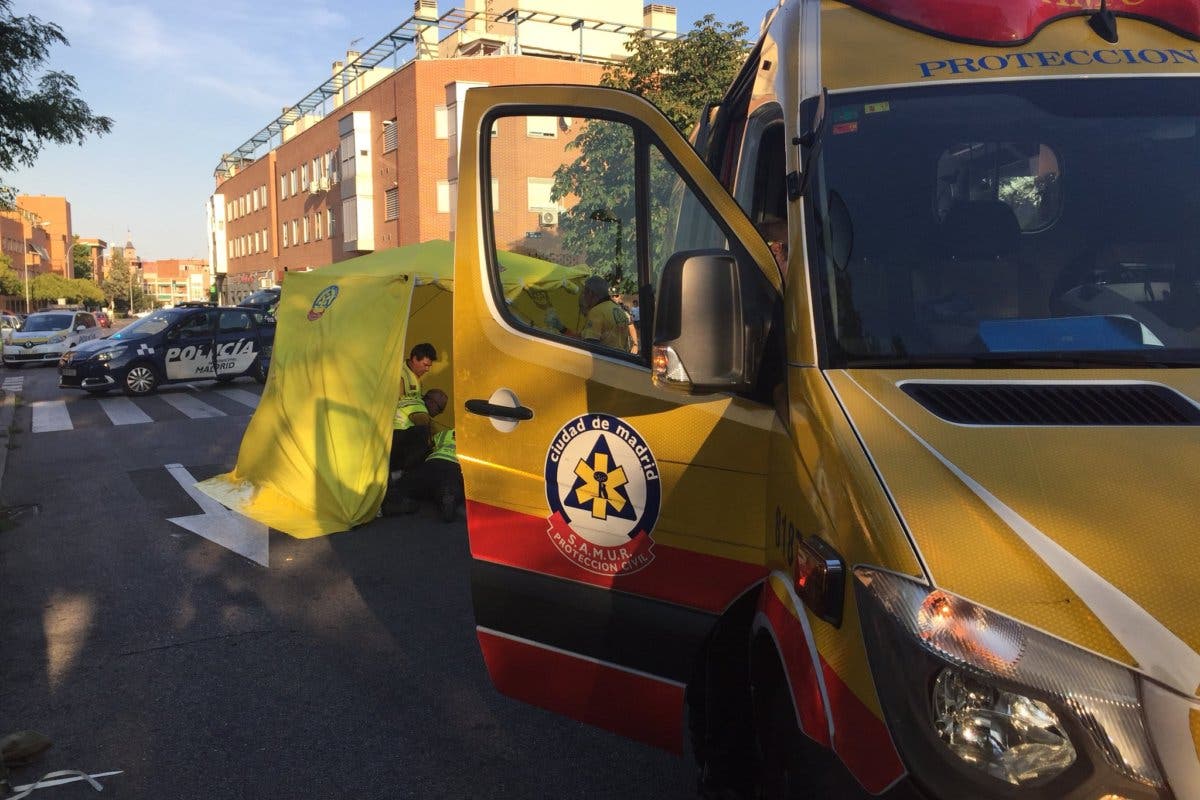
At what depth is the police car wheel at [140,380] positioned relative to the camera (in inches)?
702

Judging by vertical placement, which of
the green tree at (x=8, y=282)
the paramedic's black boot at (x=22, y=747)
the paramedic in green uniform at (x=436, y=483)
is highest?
the green tree at (x=8, y=282)

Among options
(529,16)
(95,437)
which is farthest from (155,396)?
(529,16)

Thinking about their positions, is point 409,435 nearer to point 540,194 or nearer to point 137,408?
point 540,194

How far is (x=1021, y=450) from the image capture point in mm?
1863

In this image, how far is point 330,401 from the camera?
832 centimetres

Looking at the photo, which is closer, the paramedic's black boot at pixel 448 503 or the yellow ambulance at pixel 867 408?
the yellow ambulance at pixel 867 408

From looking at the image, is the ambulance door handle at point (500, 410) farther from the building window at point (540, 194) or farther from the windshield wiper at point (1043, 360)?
the windshield wiper at point (1043, 360)

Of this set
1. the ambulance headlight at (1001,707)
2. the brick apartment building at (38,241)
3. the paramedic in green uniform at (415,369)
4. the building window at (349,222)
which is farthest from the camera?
the brick apartment building at (38,241)

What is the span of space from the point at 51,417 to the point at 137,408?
1301mm

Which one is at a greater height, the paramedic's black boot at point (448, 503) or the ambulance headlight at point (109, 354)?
the ambulance headlight at point (109, 354)

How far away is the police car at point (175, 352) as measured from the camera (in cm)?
1773

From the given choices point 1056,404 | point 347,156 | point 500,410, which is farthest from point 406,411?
point 347,156

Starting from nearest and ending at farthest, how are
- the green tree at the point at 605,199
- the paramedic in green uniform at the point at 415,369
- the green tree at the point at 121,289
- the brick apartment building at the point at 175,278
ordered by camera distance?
the green tree at the point at 605,199 → the paramedic in green uniform at the point at 415,369 → the green tree at the point at 121,289 → the brick apartment building at the point at 175,278

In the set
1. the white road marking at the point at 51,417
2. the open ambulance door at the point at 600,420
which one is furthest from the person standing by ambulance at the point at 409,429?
the white road marking at the point at 51,417
